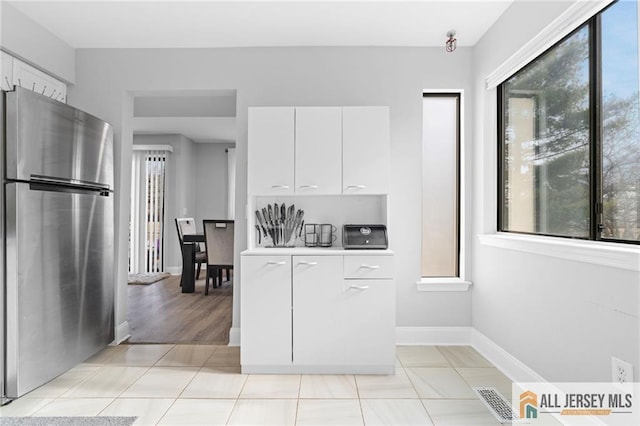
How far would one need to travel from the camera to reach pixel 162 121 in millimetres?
6156

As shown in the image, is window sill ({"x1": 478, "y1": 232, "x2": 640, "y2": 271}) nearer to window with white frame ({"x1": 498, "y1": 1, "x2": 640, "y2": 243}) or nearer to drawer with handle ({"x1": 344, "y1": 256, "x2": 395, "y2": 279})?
window with white frame ({"x1": 498, "y1": 1, "x2": 640, "y2": 243})

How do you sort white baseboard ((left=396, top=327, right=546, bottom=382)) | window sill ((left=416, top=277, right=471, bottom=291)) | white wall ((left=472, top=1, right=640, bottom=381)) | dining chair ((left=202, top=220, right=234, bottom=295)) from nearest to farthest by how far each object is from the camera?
1. white wall ((left=472, top=1, right=640, bottom=381))
2. white baseboard ((left=396, top=327, right=546, bottom=382))
3. window sill ((left=416, top=277, right=471, bottom=291))
4. dining chair ((left=202, top=220, right=234, bottom=295))

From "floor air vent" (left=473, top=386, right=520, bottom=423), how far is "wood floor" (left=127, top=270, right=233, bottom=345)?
6.61ft

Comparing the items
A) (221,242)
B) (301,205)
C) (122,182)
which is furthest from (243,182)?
(221,242)

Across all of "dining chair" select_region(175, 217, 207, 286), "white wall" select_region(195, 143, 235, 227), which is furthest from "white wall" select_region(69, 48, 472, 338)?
"white wall" select_region(195, 143, 235, 227)

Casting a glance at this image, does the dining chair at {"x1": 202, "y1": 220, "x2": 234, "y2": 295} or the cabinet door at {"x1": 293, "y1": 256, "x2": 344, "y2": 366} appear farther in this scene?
the dining chair at {"x1": 202, "y1": 220, "x2": 234, "y2": 295}

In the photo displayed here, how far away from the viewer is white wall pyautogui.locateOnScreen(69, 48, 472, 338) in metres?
3.28

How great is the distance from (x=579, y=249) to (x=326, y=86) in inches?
86.2

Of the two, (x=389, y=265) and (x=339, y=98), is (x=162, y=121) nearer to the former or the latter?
(x=339, y=98)

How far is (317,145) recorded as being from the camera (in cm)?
296

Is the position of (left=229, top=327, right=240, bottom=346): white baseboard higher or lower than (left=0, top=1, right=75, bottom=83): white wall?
lower

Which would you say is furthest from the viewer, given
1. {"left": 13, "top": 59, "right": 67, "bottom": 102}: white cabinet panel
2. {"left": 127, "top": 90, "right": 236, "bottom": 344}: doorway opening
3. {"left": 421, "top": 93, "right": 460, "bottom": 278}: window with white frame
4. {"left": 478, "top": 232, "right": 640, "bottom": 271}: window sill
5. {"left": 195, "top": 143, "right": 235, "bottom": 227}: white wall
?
{"left": 195, "top": 143, "right": 235, "bottom": 227}: white wall

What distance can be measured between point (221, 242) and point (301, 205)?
2.35 metres

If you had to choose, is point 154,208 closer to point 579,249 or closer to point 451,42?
point 451,42
